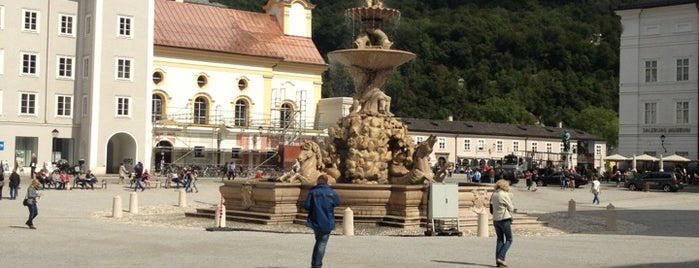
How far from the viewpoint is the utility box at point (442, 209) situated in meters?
20.2

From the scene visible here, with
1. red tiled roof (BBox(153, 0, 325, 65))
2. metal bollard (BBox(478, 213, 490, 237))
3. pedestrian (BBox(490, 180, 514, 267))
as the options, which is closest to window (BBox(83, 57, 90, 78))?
red tiled roof (BBox(153, 0, 325, 65))

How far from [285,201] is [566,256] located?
8.35 metres

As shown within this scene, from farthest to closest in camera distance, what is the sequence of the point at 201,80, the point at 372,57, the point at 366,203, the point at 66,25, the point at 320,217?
the point at 201,80
the point at 66,25
the point at 372,57
the point at 366,203
the point at 320,217

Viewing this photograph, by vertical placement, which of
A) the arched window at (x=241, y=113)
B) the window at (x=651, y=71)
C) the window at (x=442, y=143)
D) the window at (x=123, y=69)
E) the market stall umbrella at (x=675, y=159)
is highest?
the window at (x=651, y=71)

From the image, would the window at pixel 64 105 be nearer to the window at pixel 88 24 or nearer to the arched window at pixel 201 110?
the window at pixel 88 24

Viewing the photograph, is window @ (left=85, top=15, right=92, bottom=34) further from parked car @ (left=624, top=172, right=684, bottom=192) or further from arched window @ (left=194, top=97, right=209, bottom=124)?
parked car @ (left=624, top=172, right=684, bottom=192)

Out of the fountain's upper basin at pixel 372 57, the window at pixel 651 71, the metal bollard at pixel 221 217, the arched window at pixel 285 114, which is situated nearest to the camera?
the metal bollard at pixel 221 217

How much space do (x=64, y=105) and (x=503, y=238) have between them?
155 ft

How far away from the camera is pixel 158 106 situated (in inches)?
2537

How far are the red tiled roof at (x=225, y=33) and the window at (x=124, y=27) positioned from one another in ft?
19.1

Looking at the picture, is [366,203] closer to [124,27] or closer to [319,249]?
[319,249]

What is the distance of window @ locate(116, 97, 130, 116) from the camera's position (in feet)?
189

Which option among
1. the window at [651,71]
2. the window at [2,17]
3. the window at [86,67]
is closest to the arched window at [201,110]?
the window at [86,67]

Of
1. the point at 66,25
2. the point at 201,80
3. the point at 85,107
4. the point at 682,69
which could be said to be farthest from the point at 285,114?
the point at 682,69
